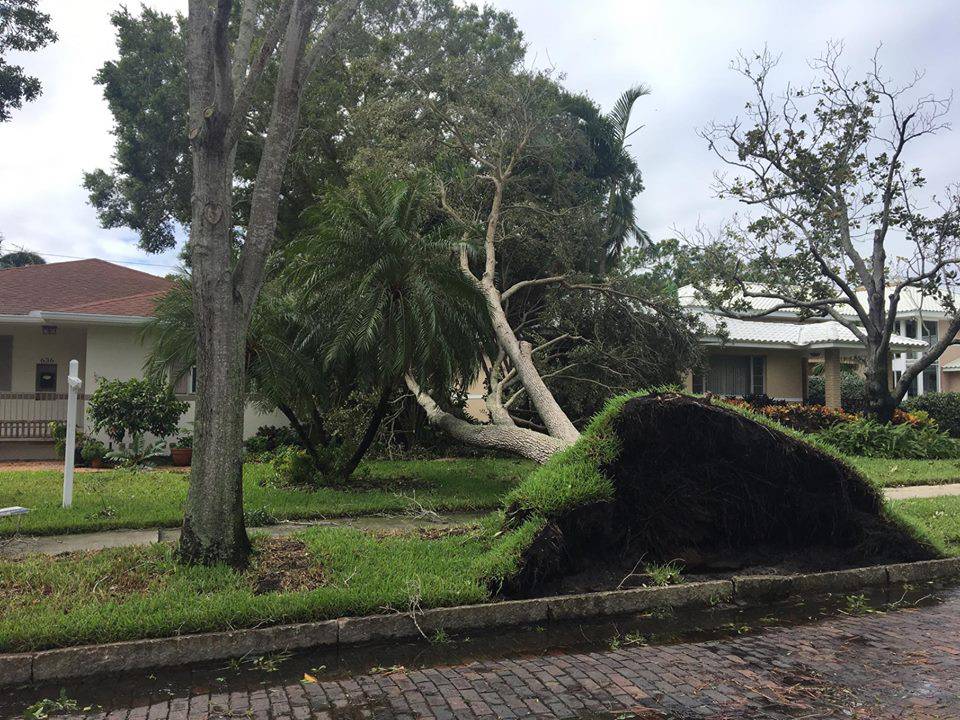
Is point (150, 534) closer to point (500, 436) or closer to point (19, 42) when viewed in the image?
point (500, 436)

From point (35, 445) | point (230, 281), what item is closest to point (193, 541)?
point (230, 281)

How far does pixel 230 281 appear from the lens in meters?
6.07

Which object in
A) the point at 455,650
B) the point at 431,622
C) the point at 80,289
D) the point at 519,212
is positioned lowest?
the point at 455,650

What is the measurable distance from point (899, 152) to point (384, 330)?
50.4 ft

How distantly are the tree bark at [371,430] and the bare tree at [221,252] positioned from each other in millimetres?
4510

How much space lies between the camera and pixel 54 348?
17781 millimetres

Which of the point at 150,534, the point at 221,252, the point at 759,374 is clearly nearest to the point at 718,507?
the point at 221,252

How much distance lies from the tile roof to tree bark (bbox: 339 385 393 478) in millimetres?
14265

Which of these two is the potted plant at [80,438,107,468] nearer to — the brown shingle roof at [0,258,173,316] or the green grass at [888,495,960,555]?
the brown shingle roof at [0,258,173,316]

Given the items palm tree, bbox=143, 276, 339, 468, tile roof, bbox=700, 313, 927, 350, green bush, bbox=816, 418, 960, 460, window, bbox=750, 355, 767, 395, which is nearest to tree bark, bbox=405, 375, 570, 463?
palm tree, bbox=143, 276, 339, 468

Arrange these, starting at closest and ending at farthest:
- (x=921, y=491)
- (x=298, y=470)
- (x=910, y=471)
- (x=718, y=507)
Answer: (x=718, y=507), (x=298, y=470), (x=921, y=491), (x=910, y=471)

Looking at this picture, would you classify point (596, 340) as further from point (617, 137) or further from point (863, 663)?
point (863, 663)

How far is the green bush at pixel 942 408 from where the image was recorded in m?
25.3

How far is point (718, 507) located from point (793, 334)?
19.9m
